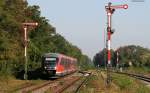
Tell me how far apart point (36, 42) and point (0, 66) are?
130 ft

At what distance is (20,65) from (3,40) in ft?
47.9

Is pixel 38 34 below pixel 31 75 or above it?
above

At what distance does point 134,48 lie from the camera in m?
197

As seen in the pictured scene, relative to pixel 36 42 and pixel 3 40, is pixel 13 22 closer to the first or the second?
pixel 3 40

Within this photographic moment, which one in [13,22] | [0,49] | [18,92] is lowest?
[18,92]

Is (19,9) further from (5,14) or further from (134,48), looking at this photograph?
(134,48)

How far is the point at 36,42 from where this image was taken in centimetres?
9081

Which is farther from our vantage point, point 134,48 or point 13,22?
point 134,48

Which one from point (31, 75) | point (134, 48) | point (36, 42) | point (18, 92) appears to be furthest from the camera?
point (134, 48)

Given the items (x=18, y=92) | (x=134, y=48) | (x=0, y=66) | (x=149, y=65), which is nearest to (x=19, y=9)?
(x=0, y=66)

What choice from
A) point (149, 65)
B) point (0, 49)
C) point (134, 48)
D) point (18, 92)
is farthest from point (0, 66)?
point (134, 48)

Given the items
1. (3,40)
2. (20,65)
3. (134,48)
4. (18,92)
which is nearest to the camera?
(18,92)

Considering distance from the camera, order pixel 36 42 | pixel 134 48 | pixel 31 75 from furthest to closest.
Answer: pixel 134 48 < pixel 36 42 < pixel 31 75

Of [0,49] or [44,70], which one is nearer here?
[0,49]
